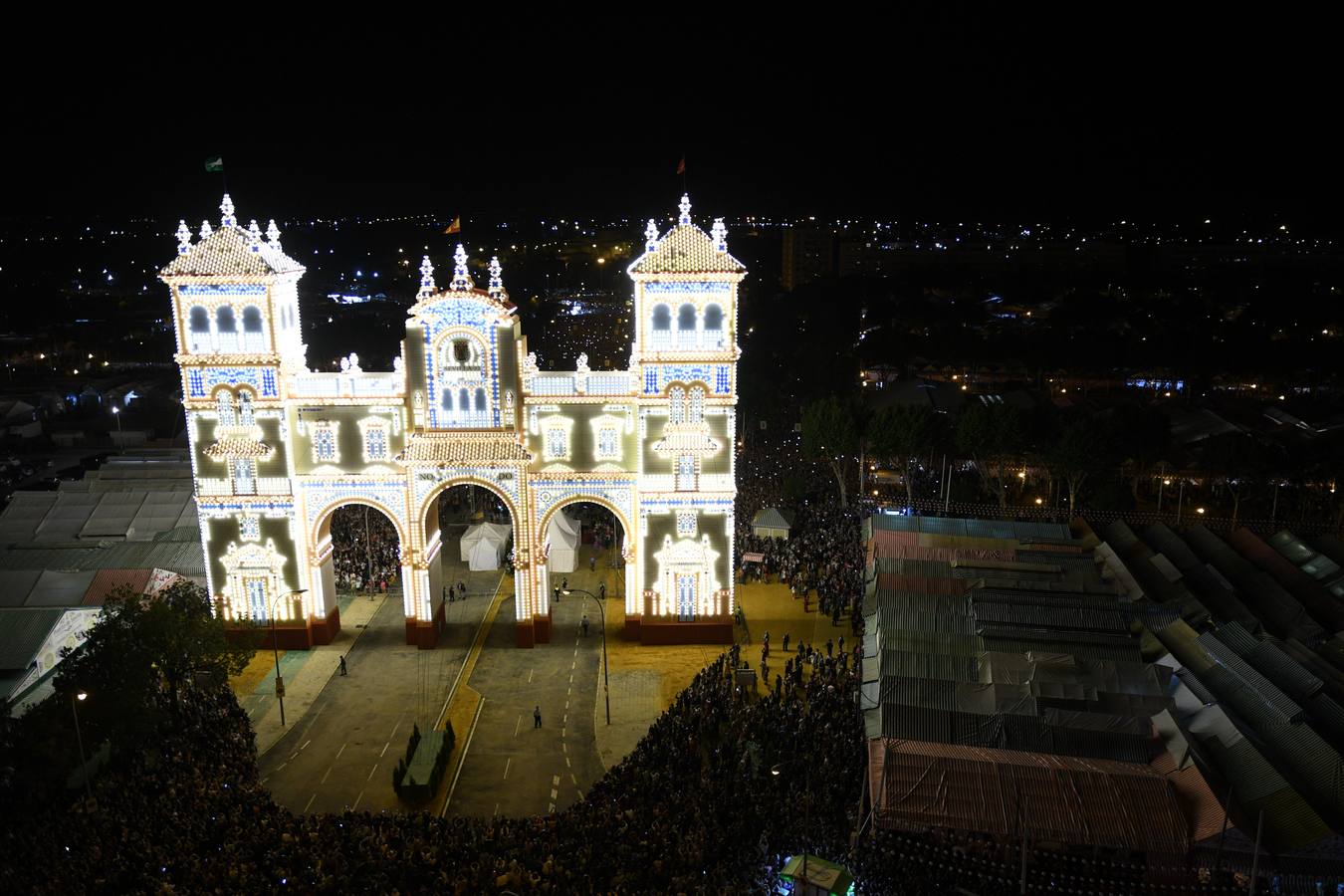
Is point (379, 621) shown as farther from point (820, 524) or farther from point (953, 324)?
point (953, 324)

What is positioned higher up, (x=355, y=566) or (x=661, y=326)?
(x=661, y=326)

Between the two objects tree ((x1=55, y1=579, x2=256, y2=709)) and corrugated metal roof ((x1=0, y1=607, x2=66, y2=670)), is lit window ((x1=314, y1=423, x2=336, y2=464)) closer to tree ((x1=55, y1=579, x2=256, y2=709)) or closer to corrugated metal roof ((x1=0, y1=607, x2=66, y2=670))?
tree ((x1=55, y1=579, x2=256, y2=709))

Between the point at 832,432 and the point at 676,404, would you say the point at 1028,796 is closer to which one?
the point at 676,404

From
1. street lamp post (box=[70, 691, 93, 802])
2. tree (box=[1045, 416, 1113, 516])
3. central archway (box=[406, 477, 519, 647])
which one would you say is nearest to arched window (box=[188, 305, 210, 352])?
central archway (box=[406, 477, 519, 647])

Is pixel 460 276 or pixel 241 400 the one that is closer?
pixel 460 276

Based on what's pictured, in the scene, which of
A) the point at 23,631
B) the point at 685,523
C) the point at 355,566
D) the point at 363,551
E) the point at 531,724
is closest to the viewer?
the point at 23,631

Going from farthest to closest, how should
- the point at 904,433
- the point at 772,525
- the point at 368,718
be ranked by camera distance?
the point at 904,433, the point at 772,525, the point at 368,718

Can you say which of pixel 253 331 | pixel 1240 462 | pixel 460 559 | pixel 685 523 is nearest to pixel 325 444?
pixel 253 331

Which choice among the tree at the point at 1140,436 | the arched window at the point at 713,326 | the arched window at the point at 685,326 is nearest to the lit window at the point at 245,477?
the arched window at the point at 685,326
